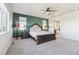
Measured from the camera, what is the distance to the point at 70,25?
23.8 feet

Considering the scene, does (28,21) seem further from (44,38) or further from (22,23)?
(44,38)

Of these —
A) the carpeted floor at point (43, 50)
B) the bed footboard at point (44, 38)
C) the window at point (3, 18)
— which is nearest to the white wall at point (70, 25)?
the bed footboard at point (44, 38)

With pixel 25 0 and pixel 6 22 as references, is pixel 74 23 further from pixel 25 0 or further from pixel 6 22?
pixel 6 22

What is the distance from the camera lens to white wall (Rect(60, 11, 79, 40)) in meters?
6.62

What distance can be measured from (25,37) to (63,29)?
4059 millimetres

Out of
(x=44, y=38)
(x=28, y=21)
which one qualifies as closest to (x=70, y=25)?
Answer: (x=44, y=38)

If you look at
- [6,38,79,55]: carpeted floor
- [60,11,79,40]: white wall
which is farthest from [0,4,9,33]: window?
[60,11,79,40]: white wall

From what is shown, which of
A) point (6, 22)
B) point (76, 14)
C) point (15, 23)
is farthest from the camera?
point (15, 23)

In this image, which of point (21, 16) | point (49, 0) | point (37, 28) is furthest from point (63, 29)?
point (49, 0)

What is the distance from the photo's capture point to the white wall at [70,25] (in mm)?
6617

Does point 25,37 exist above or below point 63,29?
below

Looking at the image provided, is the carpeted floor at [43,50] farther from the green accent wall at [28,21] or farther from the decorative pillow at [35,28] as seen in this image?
the decorative pillow at [35,28]

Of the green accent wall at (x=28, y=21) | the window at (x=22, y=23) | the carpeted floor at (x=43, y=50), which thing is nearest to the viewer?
the carpeted floor at (x=43, y=50)

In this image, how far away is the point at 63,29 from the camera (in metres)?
8.23
